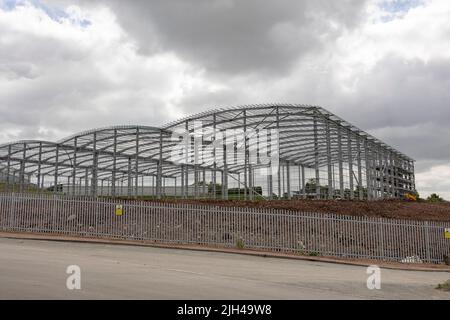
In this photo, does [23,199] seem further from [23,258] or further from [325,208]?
[325,208]

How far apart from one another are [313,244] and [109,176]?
141 ft

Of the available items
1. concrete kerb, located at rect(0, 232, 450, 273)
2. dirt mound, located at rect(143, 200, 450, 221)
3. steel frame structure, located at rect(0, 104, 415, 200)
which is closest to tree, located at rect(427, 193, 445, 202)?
steel frame structure, located at rect(0, 104, 415, 200)

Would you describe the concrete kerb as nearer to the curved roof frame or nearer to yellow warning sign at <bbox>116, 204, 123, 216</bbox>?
yellow warning sign at <bbox>116, 204, 123, 216</bbox>

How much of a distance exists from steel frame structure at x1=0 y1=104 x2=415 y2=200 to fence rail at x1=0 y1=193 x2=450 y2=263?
10550 mm

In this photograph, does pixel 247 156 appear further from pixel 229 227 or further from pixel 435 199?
pixel 435 199

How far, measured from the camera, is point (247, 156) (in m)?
35.9

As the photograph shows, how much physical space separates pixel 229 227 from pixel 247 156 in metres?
15.2

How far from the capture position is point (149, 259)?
15.1m

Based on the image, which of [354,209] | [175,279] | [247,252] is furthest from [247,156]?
[175,279]

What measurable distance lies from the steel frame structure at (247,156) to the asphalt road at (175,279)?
15586mm

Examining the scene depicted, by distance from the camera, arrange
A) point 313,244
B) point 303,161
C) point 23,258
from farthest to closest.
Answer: point 303,161 → point 313,244 → point 23,258

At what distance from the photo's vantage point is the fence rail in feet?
67.5
